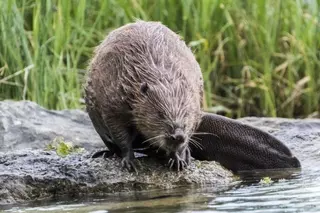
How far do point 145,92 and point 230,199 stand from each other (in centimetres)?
81

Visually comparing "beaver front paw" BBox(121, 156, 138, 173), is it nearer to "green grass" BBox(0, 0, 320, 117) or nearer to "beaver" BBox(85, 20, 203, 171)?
"beaver" BBox(85, 20, 203, 171)

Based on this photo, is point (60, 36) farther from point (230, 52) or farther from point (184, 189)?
point (184, 189)

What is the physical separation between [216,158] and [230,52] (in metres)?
3.58

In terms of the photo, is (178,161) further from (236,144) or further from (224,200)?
(224,200)

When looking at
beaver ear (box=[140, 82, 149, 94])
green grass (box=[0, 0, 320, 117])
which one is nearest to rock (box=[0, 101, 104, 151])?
green grass (box=[0, 0, 320, 117])

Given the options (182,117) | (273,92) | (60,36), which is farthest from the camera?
(273,92)

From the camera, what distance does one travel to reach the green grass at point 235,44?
839 centimetres

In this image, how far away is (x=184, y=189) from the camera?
200 inches

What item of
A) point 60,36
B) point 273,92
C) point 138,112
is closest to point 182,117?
point 138,112

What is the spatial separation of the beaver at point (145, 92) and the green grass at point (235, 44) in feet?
8.62

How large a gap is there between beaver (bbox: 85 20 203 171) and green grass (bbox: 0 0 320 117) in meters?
2.63

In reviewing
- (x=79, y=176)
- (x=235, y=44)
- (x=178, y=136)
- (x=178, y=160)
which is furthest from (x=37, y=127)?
(x=235, y=44)

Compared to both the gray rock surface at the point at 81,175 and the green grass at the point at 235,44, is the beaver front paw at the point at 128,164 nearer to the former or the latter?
the gray rock surface at the point at 81,175

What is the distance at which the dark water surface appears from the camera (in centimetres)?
427
